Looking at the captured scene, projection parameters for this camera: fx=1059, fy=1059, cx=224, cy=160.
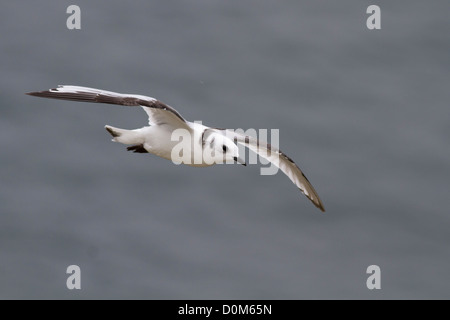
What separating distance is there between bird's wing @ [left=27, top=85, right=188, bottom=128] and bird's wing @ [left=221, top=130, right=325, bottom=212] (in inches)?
25.0

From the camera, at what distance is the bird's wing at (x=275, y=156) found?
988 centimetres

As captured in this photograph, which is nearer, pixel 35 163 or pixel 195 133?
pixel 195 133

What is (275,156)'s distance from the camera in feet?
33.2

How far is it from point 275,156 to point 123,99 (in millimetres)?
1949

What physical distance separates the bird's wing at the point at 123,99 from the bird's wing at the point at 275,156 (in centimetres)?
63

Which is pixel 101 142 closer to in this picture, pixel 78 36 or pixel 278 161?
pixel 78 36

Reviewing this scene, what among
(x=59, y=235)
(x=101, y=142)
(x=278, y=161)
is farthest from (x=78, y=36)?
(x=278, y=161)

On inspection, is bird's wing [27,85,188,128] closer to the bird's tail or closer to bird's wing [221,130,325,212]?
the bird's tail

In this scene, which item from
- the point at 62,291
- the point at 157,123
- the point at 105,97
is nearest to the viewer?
the point at 105,97

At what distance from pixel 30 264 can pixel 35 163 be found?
1.78 m

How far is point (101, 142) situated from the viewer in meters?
18.2
